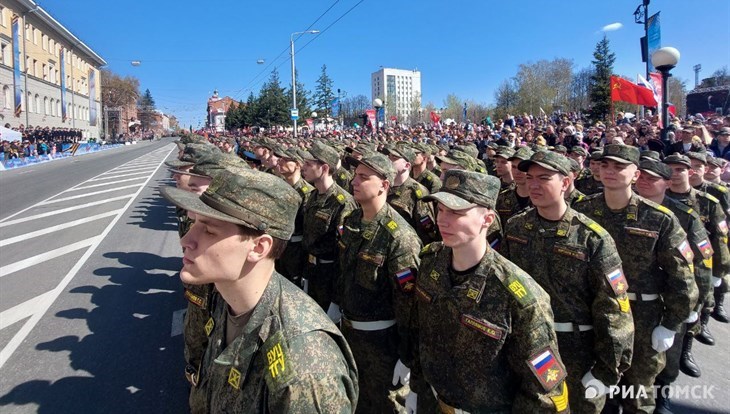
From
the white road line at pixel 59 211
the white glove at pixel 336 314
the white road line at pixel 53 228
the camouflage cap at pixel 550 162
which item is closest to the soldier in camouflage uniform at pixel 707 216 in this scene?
the camouflage cap at pixel 550 162

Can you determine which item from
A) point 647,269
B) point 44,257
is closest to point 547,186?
point 647,269

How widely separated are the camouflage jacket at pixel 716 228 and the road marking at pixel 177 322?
20.8 ft

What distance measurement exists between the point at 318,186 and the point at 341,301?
1.97 metres

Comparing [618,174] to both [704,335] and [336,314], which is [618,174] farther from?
[704,335]

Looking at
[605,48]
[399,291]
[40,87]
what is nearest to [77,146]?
[40,87]

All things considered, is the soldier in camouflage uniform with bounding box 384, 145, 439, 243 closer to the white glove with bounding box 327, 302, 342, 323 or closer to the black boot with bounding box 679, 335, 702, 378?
the white glove with bounding box 327, 302, 342, 323

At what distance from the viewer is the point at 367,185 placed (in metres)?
3.87

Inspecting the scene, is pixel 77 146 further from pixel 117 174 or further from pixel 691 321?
pixel 691 321

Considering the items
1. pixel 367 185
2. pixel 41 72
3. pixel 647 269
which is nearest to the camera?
pixel 647 269

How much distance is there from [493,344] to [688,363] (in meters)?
3.62

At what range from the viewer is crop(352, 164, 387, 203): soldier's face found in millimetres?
3846

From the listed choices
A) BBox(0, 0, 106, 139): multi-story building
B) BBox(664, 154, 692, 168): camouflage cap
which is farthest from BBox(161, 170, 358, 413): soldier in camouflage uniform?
BBox(0, 0, 106, 139): multi-story building

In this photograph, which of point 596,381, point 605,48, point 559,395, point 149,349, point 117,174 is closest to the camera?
point 559,395

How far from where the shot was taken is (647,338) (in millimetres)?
3701
